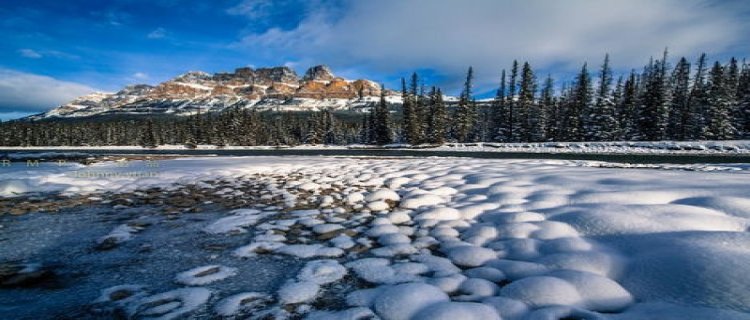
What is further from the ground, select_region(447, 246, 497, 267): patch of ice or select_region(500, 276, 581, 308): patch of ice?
select_region(500, 276, 581, 308): patch of ice

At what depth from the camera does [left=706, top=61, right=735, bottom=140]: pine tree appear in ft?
134

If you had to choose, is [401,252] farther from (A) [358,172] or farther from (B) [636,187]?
(A) [358,172]

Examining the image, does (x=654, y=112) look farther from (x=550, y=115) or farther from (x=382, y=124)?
(x=382, y=124)

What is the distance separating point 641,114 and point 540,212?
52.6 metres

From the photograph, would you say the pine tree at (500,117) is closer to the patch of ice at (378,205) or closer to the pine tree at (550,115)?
the pine tree at (550,115)

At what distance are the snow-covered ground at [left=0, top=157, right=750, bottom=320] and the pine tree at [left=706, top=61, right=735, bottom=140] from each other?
4917cm

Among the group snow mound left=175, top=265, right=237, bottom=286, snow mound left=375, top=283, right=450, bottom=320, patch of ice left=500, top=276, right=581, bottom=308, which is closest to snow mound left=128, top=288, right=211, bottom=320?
snow mound left=175, top=265, right=237, bottom=286

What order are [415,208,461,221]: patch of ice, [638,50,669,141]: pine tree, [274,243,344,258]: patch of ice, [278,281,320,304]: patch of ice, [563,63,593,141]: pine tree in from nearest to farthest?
1. [278,281,320,304]: patch of ice
2. [274,243,344,258]: patch of ice
3. [415,208,461,221]: patch of ice
4. [638,50,669,141]: pine tree
5. [563,63,593,141]: pine tree

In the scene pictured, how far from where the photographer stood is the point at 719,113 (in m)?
40.9

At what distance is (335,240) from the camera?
5.00 meters

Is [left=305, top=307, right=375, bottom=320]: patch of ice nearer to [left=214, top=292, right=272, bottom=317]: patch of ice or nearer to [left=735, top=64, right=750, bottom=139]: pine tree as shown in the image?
[left=214, top=292, right=272, bottom=317]: patch of ice

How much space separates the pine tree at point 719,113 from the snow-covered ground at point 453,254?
4917 cm

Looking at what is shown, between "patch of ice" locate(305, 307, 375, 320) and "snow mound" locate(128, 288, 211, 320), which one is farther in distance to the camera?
"snow mound" locate(128, 288, 211, 320)

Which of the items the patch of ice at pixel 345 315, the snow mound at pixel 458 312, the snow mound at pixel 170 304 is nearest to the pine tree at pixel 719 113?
the snow mound at pixel 458 312
